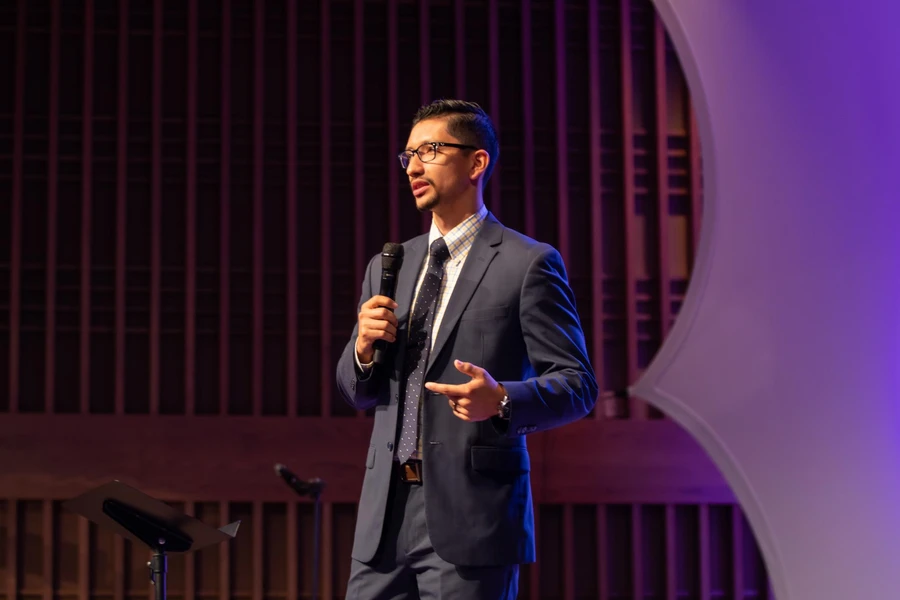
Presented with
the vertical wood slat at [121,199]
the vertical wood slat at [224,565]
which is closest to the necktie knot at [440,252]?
the vertical wood slat at [224,565]

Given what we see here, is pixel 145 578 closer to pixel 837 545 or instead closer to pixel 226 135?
→ pixel 226 135

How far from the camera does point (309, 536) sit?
3848 mm

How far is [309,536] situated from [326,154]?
5.36ft

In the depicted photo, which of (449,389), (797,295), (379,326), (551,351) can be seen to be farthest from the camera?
(797,295)

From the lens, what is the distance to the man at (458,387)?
168 cm

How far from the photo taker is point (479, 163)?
1.97m

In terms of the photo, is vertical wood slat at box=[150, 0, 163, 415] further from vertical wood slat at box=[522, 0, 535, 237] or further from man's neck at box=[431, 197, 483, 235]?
man's neck at box=[431, 197, 483, 235]

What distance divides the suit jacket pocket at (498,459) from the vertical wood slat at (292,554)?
2241mm

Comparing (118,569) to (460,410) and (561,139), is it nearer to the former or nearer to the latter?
(561,139)

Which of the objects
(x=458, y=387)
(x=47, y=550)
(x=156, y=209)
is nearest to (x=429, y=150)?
(x=458, y=387)

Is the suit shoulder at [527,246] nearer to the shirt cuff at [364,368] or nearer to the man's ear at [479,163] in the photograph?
the man's ear at [479,163]

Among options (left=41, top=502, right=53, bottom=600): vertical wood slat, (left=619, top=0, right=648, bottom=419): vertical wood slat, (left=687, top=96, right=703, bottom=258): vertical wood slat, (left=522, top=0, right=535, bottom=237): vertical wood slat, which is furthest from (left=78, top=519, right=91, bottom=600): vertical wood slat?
(left=687, top=96, right=703, bottom=258): vertical wood slat

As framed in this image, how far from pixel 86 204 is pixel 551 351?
2.79 metres

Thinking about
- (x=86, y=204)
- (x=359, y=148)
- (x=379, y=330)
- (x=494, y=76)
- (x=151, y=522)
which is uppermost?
(x=494, y=76)
